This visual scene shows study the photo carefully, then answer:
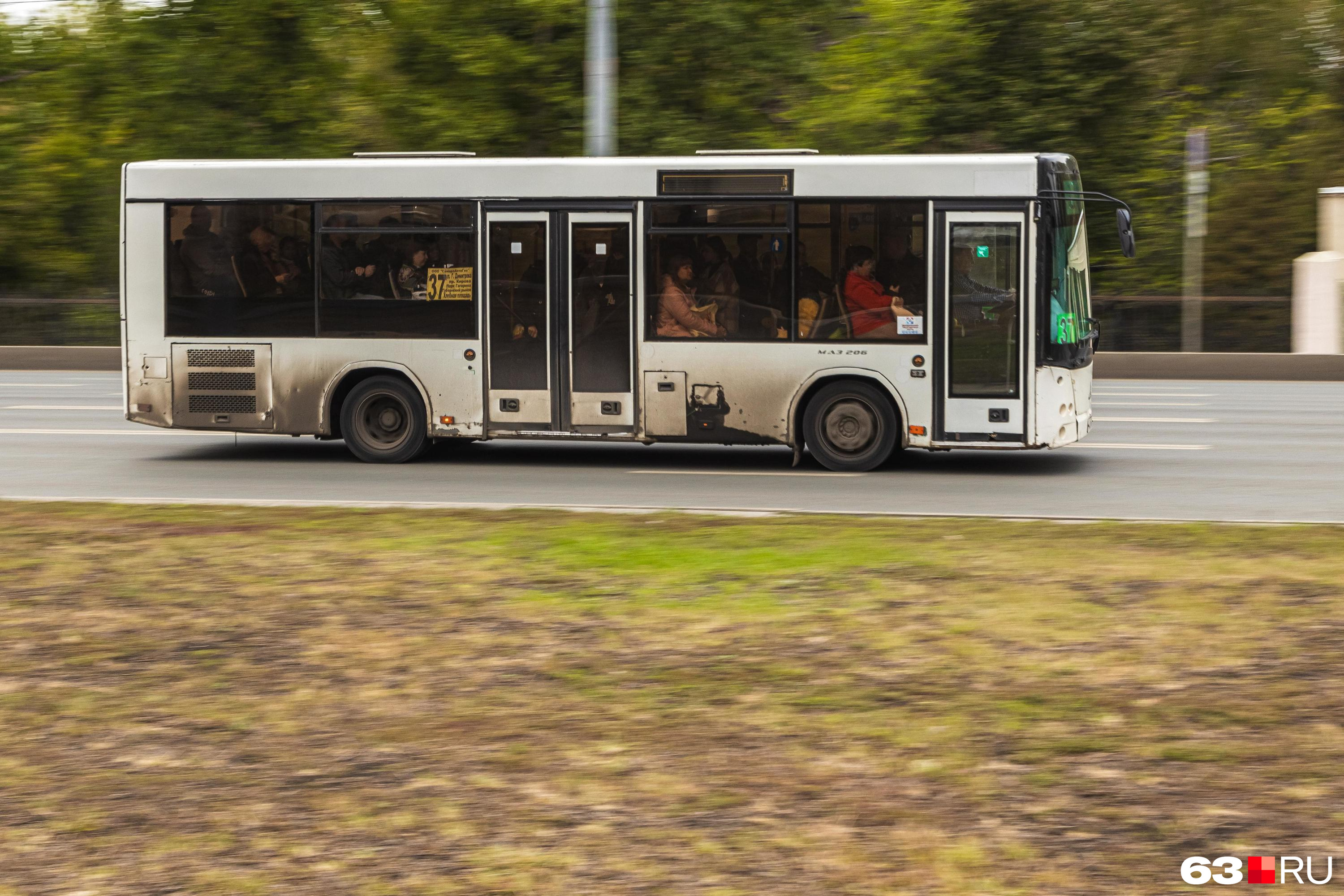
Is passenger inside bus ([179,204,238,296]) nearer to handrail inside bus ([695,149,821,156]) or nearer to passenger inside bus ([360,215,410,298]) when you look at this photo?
passenger inside bus ([360,215,410,298])

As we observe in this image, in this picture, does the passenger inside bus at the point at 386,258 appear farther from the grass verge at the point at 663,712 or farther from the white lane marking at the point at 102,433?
the grass verge at the point at 663,712

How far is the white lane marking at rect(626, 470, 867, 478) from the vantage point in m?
13.8

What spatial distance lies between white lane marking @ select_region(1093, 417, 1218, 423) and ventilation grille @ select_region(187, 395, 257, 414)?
962cm

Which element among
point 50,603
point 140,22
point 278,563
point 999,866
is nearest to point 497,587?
point 278,563

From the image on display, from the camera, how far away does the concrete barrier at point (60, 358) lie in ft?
101

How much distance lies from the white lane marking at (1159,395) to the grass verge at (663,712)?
1383 centimetres

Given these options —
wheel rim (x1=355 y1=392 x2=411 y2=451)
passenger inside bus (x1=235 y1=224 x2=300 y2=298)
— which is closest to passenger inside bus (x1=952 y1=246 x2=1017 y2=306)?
wheel rim (x1=355 y1=392 x2=411 y2=451)

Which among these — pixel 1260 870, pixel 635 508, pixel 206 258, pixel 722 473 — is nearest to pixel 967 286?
pixel 722 473

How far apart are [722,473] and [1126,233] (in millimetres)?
4105

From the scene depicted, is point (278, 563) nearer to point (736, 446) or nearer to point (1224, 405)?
point (736, 446)

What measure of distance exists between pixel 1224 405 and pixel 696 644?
15888 mm

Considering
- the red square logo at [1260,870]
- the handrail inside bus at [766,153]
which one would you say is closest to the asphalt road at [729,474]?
the handrail inside bus at [766,153]

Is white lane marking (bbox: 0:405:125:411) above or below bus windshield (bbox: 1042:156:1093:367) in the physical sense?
below

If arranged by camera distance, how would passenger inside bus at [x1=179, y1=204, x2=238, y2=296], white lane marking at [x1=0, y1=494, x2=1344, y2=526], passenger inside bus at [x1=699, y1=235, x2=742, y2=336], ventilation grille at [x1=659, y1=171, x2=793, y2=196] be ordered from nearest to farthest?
white lane marking at [x1=0, y1=494, x2=1344, y2=526] → ventilation grille at [x1=659, y1=171, x2=793, y2=196] → passenger inside bus at [x1=699, y1=235, x2=742, y2=336] → passenger inside bus at [x1=179, y1=204, x2=238, y2=296]
